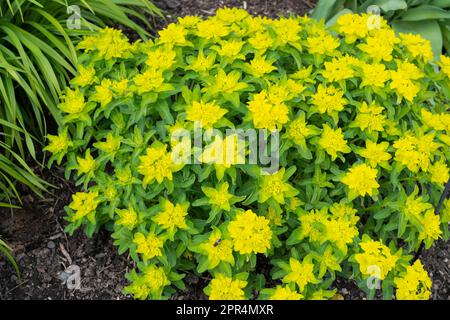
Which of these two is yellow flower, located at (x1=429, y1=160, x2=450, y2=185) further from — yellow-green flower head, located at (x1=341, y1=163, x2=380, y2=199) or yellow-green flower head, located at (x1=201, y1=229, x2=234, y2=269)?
yellow-green flower head, located at (x1=201, y1=229, x2=234, y2=269)

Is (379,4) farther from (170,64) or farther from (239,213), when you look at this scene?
(239,213)

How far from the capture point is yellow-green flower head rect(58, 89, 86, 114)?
262 cm

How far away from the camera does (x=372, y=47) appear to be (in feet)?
8.75

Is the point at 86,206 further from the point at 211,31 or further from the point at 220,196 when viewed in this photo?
the point at 211,31

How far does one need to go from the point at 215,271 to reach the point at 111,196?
618 mm

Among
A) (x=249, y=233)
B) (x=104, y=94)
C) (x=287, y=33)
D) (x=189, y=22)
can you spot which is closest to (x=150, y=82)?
(x=104, y=94)

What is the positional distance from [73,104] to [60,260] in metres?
0.86

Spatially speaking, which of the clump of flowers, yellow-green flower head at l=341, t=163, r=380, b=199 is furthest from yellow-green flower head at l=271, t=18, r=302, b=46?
yellow-green flower head at l=341, t=163, r=380, b=199

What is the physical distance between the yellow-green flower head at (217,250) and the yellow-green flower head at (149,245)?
207 millimetres

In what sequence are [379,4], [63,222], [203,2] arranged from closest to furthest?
[63,222] < [379,4] < [203,2]

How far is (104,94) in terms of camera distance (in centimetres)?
259

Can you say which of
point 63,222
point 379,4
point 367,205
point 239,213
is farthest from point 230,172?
point 379,4

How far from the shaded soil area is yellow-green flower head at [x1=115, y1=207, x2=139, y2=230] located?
51 centimetres

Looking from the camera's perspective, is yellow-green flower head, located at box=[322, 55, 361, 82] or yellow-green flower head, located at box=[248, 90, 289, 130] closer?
yellow-green flower head, located at box=[248, 90, 289, 130]
